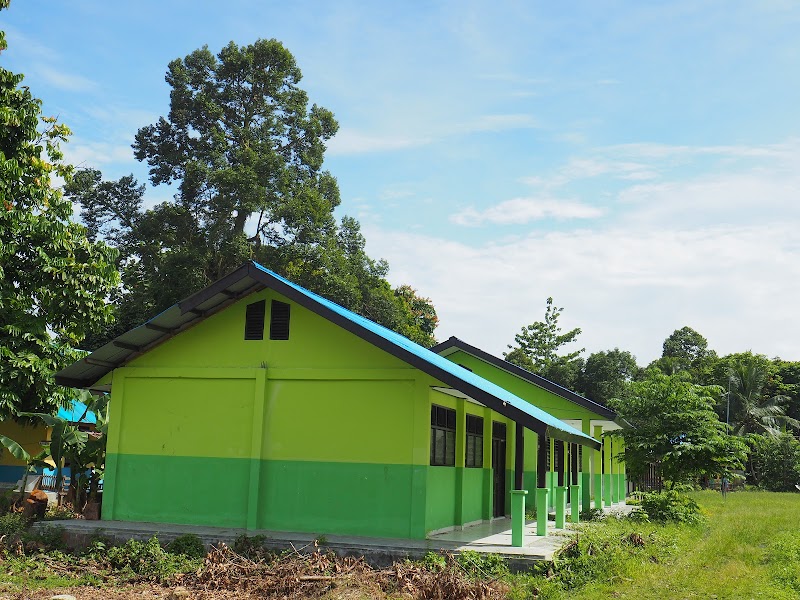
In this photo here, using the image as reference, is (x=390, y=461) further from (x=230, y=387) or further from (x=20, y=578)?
(x=20, y=578)

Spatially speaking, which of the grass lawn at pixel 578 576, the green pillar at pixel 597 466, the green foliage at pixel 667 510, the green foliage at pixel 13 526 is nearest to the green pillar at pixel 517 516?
the grass lawn at pixel 578 576

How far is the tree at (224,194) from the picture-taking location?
108 ft

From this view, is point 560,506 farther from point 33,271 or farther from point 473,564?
point 33,271

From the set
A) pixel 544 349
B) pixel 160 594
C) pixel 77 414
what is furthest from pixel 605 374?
pixel 160 594

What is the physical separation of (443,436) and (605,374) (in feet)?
135

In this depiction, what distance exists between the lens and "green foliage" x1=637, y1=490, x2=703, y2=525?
20.0 m

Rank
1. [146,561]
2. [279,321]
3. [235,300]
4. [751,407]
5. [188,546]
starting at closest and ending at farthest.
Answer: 1. [146,561]
2. [188,546]
3. [279,321]
4. [235,300]
5. [751,407]

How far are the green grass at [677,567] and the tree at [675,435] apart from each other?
3216 mm

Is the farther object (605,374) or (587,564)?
(605,374)

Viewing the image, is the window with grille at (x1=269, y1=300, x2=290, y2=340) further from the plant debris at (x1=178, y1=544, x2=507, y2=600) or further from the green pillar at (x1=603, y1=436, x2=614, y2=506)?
the green pillar at (x1=603, y1=436, x2=614, y2=506)

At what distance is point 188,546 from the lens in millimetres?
13039

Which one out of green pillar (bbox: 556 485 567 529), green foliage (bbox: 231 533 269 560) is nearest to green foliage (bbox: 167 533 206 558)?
green foliage (bbox: 231 533 269 560)

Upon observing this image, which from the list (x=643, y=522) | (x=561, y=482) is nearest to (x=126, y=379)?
(x=643, y=522)

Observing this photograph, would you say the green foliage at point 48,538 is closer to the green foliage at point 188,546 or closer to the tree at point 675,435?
the green foliage at point 188,546
